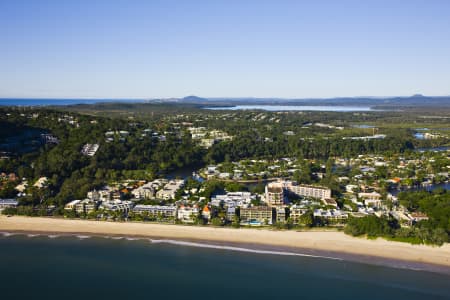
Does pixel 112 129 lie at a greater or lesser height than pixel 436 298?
greater

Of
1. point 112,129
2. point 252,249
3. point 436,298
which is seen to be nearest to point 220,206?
point 252,249

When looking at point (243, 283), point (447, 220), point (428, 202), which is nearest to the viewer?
point (243, 283)

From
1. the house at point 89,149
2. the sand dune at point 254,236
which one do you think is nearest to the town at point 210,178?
the house at point 89,149

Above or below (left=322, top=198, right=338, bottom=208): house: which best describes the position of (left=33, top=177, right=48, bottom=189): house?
above

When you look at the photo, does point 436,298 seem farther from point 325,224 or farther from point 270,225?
point 270,225

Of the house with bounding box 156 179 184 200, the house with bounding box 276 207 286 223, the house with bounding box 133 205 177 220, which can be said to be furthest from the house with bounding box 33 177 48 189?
the house with bounding box 276 207 286 223

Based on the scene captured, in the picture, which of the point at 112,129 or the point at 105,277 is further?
the point at 112,129

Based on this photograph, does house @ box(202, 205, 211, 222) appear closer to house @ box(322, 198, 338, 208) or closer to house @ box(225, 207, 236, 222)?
house @ box(225, 207, 236, 222)

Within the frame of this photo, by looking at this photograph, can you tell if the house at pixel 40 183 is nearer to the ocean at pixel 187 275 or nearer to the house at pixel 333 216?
the ocean at pixel 187 275
